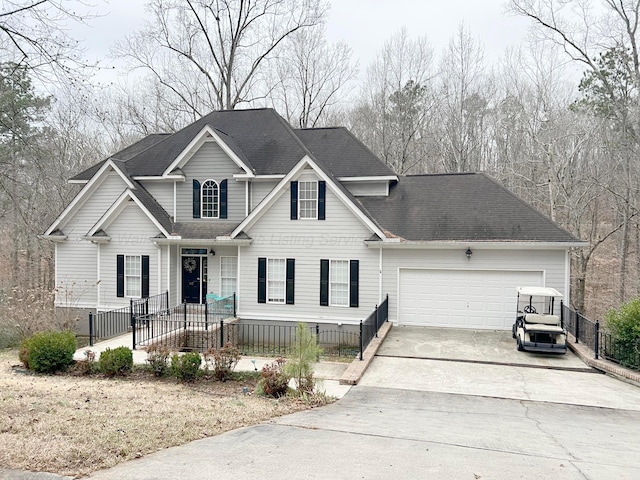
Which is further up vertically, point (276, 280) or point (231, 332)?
point (276, 280)

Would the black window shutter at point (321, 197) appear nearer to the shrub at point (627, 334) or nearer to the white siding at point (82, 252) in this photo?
the white siding at point (82, 252)

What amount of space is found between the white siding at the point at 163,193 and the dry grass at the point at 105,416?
955 centimetres

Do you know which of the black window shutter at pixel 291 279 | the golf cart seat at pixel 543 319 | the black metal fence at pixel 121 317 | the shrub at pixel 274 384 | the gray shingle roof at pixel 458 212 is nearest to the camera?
the shrub at pixel 274 384

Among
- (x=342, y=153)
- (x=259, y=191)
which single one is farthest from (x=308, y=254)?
(x=342, y=153)

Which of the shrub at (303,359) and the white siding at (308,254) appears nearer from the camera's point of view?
the shrub at (303,359)

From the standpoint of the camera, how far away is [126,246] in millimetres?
18562

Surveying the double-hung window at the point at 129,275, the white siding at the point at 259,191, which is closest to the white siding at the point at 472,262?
the white siding at the point at 259,191

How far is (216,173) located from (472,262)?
10672mm

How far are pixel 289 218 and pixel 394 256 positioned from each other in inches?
165

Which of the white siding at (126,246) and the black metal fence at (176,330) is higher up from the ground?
the white siding at (126,246)

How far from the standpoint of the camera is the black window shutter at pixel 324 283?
56.6 ft

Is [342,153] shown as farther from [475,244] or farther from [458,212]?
[475,244]

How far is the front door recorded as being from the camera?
19062mm

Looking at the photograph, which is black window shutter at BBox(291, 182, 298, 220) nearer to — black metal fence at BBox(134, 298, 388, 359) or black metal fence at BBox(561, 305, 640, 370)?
black metal fence at BBox(134, 298, 388, 359)
